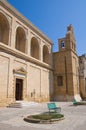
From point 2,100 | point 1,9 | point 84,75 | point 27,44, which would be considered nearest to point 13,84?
point 2,100

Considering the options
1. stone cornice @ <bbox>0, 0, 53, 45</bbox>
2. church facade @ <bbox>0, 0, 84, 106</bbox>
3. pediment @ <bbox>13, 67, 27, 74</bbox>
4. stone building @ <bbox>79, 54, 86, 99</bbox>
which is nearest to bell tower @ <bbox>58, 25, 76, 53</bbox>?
church facade @ <bbox>0, 0, 84, 106</bbox>

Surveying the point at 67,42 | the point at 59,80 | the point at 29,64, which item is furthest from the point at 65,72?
the point at 29,64

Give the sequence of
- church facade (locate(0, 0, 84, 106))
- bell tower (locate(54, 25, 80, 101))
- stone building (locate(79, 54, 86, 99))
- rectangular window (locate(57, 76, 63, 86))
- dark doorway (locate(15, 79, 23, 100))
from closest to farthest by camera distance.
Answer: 1. church facade (locate(0, 0, 84, 106))
2. dark doorway (locate(15, 79, 23, 100))
3. bell tower (locate(54, 25, 80, 101))
4. rectangular window (locate(57, 76, 63, 86))
5. stone building (locate(79, 54, 86, 99))

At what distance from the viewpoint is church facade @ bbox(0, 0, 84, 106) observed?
15391 mm

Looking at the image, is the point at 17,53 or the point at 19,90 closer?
the point at 17,53

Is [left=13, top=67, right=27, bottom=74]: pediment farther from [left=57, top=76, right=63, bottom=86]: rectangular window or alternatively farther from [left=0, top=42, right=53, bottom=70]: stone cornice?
[left=57, top=76, right=63, bottom=86]: rectangular window

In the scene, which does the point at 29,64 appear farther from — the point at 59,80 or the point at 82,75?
the point at 82,75

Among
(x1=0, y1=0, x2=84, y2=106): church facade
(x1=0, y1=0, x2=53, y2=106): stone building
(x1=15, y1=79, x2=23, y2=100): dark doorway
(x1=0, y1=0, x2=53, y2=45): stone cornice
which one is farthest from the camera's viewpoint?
(x1=15, y1=79, x2=23, y2=100): dark doorway

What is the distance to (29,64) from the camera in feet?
62.9

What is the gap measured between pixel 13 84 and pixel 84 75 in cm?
1824

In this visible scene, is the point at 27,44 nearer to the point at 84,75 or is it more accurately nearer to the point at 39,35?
the point at 39,35

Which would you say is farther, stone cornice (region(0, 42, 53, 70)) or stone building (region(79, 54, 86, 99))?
→ stone building (region(79, 54, 86, 99))

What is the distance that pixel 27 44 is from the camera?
19344 mm

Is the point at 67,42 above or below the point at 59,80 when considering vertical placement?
above
